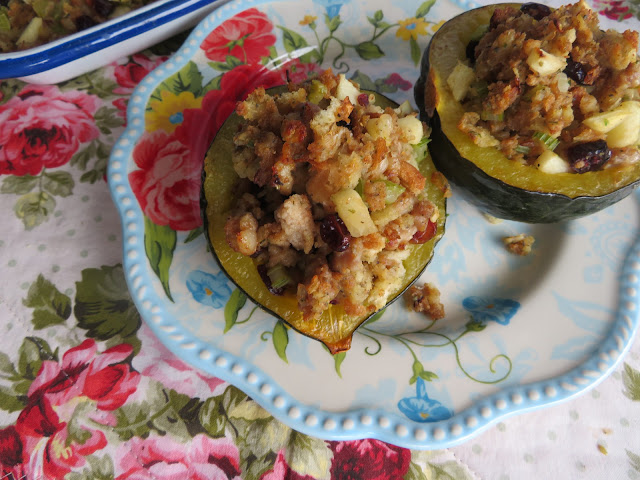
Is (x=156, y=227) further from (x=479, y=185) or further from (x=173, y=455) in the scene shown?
(x=479, y=185)

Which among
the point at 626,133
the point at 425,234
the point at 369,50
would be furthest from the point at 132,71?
the point at 626,133

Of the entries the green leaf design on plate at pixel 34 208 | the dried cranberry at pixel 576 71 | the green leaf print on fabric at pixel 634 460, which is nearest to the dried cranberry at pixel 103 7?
the green leaf design on plate at pixel 34 208

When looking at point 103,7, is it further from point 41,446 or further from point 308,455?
point 308,455

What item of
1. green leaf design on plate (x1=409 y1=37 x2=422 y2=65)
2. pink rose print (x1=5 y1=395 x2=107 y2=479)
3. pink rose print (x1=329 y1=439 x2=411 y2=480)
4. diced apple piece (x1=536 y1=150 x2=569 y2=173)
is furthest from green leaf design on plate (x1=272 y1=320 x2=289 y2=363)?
green leaf design on plate (x1=409 y1=37 x2=422 y2=65)

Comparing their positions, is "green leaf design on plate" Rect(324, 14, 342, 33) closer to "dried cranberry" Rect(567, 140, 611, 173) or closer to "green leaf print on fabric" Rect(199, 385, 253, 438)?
"dried cranberry" Rect(567, 140, 611, 173)

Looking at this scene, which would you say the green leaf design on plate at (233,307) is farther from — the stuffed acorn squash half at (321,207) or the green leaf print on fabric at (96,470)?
the green leaf print on fabric at (96,470)

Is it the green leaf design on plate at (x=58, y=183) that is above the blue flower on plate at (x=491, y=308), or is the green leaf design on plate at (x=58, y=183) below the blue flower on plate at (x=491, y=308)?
above
